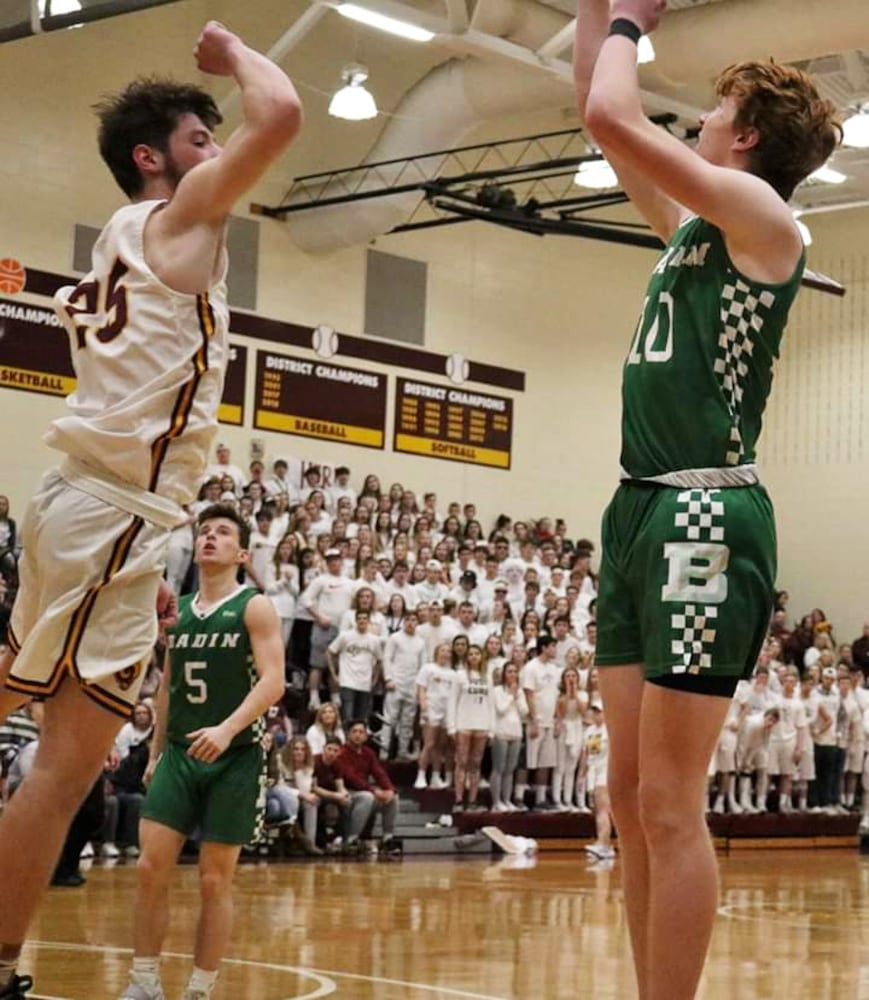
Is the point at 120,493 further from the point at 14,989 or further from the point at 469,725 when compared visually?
the point at 469,725

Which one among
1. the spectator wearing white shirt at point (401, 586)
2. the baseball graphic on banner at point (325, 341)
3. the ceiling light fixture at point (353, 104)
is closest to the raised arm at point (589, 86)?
the ceiling light fixture at point (353, 104)

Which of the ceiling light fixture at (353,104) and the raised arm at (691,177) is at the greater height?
the ceiling light fixture at (353,104)

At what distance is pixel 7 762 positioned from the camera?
12172mm

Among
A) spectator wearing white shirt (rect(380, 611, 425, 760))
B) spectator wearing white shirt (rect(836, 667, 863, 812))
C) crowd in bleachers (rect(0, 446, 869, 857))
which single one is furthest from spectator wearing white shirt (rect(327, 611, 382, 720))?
spectator wearing white shirt (rect(836, 667, 863, 812))

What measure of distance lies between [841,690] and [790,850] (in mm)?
2966

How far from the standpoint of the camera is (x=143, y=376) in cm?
432

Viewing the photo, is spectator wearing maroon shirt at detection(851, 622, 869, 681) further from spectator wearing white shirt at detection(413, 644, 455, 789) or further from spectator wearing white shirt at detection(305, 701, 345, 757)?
spectator wearing white shirt at detection(305, 701, 345, 757)

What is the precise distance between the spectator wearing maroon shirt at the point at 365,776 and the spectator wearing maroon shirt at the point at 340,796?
57 millimetres

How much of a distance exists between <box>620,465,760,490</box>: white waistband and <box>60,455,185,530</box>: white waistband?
1258mm

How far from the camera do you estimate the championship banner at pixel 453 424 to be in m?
27.3

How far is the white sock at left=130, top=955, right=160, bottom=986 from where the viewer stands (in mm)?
6258

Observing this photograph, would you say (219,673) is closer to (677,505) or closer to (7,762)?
(677,505)

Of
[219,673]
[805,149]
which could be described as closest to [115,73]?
[219,673]

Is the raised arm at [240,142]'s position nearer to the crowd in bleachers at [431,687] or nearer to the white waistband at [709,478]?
the white waistband at [709,478]
